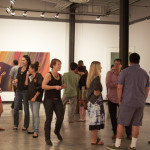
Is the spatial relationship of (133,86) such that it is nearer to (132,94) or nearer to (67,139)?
(132,94)

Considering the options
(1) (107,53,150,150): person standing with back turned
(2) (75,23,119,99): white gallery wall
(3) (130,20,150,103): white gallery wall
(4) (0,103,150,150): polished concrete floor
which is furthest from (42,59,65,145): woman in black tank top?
(2) (75,23,119,99): white gallery wall

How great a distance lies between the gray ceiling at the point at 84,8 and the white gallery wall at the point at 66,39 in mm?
381

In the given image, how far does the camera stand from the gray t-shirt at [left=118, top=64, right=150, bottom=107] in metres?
5.01

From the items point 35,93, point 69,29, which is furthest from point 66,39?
point 35,93

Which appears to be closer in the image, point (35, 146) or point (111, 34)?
point (35, 146)

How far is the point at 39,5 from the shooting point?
44.2 ft

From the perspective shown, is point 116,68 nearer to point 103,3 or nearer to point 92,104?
point 92,104

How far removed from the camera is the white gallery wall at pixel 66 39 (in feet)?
42.8

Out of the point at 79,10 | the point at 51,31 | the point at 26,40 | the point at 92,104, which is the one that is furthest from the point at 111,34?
the point at 92,104

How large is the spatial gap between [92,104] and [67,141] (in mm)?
985

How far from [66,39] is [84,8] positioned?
170 centimetres

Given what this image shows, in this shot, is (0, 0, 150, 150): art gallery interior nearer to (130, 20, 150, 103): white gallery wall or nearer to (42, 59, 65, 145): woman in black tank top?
(130, 20, 150, 103): white gallery wall

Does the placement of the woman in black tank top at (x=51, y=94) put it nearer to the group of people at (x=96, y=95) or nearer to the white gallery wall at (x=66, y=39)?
the group of people at (x=96, y=95)

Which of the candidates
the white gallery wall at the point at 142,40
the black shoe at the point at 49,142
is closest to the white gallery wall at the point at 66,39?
the white gallery wall at the point at 142,40
